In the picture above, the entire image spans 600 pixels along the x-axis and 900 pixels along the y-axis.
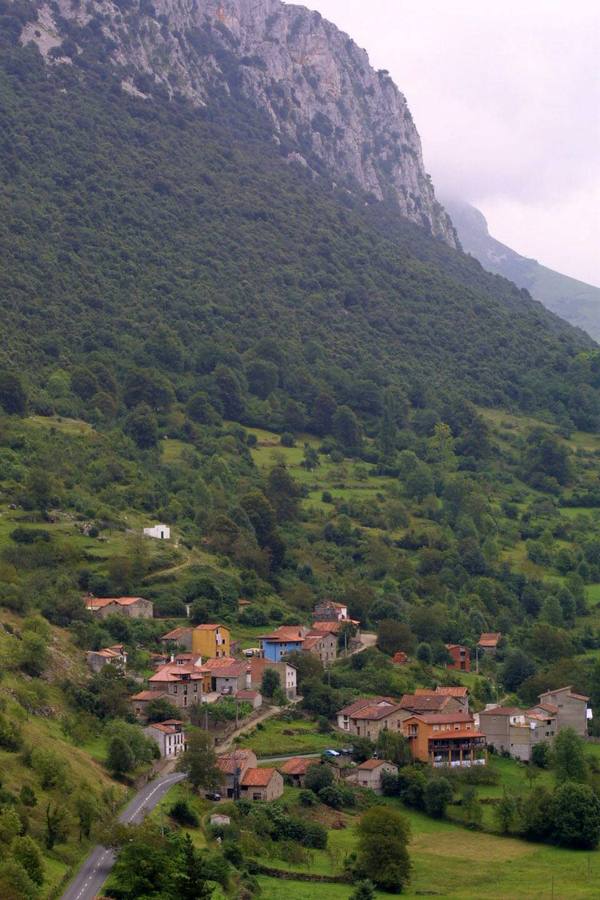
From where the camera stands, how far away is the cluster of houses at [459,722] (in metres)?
71.7

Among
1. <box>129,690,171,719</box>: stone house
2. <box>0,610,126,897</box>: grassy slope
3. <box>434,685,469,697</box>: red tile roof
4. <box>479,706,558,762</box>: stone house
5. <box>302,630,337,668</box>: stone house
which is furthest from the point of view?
<box>302,630,337,668</box>: stone house

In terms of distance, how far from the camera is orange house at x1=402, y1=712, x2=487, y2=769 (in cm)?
7144

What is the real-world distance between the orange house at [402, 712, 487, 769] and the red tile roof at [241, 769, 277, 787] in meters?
10.6

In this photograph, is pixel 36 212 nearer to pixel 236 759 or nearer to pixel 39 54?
pixel 39 54

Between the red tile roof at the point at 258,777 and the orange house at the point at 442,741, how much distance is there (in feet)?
34.9

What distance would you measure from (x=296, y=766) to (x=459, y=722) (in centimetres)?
1042

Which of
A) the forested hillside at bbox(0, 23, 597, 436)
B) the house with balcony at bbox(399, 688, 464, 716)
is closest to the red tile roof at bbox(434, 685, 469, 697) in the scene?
the house with balcony at bbox(399, 688, 464, 716)

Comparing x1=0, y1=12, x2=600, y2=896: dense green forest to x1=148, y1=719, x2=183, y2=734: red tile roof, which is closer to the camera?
x1=148, y1=719, x2=183, y2=734: red tile roof

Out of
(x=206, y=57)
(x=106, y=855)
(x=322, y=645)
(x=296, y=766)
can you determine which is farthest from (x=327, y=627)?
(x=206, y=57)

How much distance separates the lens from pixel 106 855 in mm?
51344

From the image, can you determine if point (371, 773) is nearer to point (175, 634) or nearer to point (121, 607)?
point (175, 634)

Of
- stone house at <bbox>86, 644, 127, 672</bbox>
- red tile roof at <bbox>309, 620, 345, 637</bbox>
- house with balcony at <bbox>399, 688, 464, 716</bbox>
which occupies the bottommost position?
house with balcony at <bbox>399, 688, 464, 716</bbox>

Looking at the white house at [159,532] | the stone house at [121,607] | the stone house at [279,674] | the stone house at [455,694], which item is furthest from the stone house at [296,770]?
the white house at [159,532]

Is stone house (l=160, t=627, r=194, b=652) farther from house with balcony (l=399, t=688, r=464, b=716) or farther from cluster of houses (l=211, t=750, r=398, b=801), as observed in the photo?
cluster of houses (l=211, t=750, r=398, b=801)
